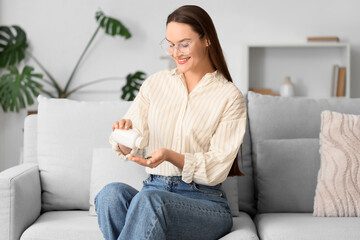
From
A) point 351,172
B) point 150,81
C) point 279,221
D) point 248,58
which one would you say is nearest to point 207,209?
point 279,221

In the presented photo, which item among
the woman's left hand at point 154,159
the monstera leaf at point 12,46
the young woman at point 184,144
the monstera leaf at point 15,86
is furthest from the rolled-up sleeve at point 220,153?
the monstera leaf at point 12,46

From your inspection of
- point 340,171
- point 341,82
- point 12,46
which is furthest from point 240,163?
point 12,46

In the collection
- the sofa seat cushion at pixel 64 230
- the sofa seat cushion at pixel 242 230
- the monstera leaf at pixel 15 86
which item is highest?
the monstera leaf at pixel 15 86

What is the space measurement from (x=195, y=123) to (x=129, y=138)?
1.08ft

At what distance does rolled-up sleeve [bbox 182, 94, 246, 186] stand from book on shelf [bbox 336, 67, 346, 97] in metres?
2.64

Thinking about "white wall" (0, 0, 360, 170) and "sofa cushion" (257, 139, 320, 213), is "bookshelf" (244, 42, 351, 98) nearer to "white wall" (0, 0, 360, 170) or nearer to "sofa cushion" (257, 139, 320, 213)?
"white wall" (0, 0, 360, 170)

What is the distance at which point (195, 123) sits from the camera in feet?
5.86

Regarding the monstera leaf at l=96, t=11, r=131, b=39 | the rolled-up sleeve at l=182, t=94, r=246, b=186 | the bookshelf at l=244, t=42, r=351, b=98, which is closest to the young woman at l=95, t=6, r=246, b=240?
the rolled-up sleeve at l=182, t=94, r=246, b=186

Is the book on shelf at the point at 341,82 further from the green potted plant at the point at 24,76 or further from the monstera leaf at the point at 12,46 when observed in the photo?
the monstera leaf at the point at 12,46

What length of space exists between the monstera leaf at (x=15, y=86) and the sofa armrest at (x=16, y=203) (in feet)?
6.84

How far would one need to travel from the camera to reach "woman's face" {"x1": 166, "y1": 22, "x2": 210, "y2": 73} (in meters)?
1.75

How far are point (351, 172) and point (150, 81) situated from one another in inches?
35.2

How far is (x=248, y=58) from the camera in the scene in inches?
165

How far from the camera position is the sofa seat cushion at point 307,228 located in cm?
176
